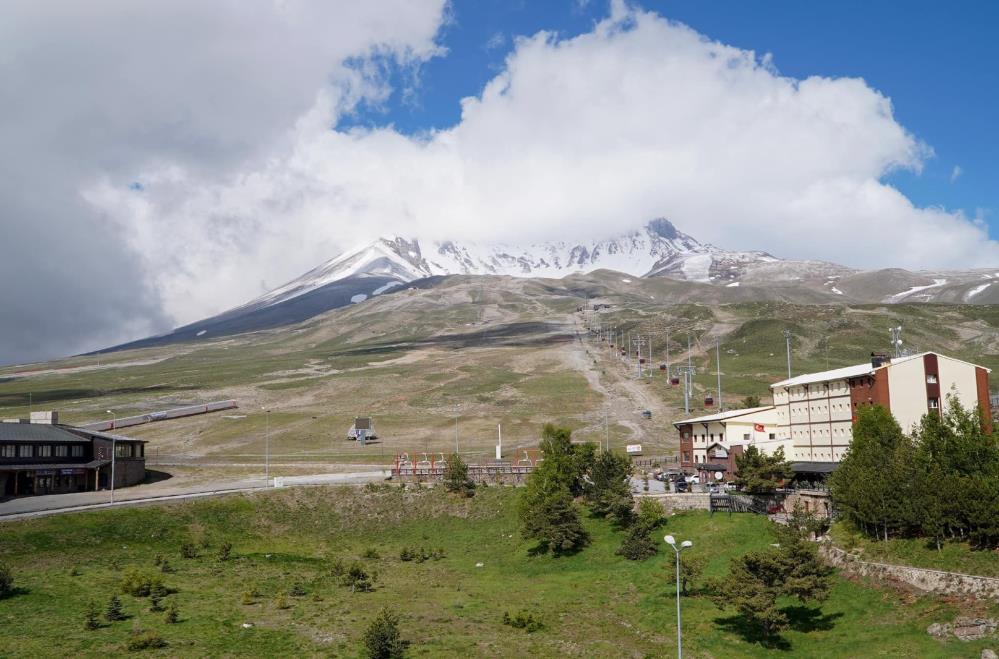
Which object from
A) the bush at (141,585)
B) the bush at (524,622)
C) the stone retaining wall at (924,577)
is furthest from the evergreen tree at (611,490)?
the bush at (141,585)

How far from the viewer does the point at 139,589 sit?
55438 mm

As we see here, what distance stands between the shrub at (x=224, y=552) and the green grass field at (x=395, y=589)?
0.87 m

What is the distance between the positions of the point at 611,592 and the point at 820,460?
41618mm

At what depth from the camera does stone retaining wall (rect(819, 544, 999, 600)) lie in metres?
43.2

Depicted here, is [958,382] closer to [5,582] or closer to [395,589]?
[395,589]

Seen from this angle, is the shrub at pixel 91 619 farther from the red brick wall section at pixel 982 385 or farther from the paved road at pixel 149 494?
the red brick wall section at pixel 982 385

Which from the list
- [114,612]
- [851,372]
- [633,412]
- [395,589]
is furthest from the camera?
[633,412]

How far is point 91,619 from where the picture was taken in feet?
158

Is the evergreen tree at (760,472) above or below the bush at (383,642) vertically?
above

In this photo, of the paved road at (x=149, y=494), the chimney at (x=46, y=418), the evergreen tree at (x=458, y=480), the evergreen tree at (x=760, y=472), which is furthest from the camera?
the chimney at (x=46, y=418)

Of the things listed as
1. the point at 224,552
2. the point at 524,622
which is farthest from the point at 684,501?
the point at 224,552

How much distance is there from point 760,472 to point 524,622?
95.2 ft

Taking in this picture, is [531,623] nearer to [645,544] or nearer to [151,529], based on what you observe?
[645,544]

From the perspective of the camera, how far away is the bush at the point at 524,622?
48.2m
